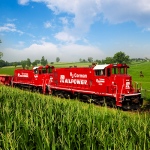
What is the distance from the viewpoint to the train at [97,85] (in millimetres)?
18922

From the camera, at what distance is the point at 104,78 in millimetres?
20000

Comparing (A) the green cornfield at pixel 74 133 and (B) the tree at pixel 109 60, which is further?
(B) the tree at pixel 109 60

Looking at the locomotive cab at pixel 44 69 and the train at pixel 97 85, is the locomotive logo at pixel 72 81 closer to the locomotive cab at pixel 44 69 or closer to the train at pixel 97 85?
the train at pixel 97 85

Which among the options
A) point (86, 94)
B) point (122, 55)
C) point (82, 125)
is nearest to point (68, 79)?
point (86, 94)

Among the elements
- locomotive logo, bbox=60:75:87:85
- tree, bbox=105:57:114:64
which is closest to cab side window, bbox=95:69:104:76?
locomotive logo, bbox=60:75:87:85

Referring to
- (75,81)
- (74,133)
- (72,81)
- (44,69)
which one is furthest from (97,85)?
(74,133)

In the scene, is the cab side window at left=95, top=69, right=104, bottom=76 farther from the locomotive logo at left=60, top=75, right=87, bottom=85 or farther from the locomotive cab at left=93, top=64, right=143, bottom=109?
the locomotive logo at left=60, top=75, right=87, bottom=85

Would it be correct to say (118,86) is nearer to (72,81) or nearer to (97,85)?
(97,85)

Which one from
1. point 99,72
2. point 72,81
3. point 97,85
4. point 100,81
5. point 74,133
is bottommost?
point 74,133

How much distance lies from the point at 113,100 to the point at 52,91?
10172mm

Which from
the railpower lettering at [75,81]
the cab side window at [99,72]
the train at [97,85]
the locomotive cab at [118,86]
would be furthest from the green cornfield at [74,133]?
the railpower lettering at [75,81]

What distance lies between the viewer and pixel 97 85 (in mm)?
20781

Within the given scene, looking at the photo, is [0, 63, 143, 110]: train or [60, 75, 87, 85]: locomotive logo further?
[60, 75, 87, 85]: locomotive logo

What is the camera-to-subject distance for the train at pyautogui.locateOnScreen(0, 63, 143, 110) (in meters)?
18.9
